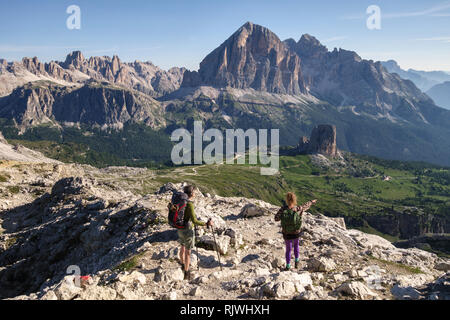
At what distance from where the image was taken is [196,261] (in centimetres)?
1738

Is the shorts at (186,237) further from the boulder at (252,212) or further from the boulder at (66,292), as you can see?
the boulder at (252,212)

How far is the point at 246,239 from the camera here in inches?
907

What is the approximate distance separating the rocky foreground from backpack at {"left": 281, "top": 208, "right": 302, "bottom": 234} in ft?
8.40

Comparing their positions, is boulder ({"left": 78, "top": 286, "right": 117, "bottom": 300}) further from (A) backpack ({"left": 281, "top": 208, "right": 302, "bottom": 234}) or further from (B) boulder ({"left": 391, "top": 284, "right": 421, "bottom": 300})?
(B) boulder ({"left": 391, "top": 284, "right": 421, "bottom": 300})

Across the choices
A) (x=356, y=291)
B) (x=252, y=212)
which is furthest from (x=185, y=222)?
(x=252, y=212)

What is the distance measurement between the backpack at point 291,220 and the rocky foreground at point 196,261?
2.56m

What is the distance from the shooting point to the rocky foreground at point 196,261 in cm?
1298

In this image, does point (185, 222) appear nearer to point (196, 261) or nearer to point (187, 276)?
point (187, 276)

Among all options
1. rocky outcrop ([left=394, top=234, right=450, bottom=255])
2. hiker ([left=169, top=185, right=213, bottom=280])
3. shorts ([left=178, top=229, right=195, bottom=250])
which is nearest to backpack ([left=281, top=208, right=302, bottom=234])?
hiker ([left=169, top=185, right=213, bottom=280])

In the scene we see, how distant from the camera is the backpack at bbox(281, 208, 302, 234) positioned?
16.2m

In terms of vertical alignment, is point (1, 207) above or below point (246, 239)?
below

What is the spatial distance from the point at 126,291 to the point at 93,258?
50.8 ft
